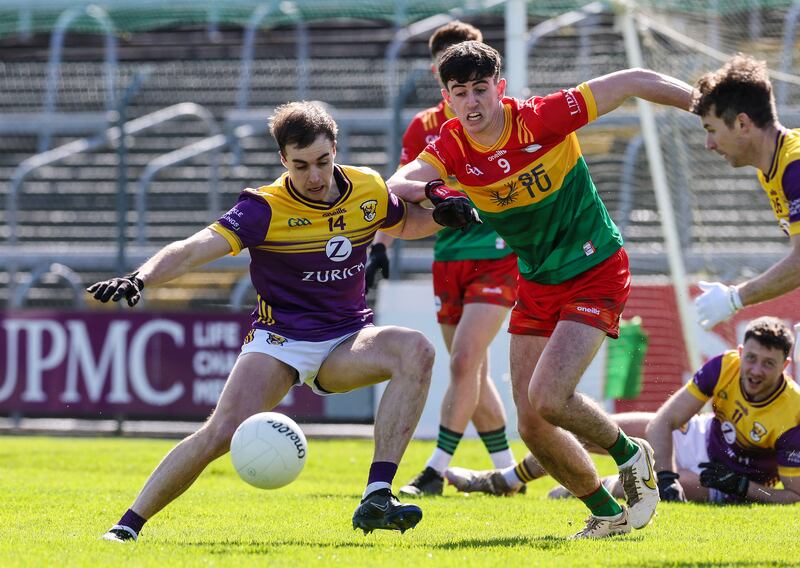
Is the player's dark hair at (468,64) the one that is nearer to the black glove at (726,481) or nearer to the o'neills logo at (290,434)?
the o'neills logo at (290,434)

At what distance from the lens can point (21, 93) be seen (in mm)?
20219

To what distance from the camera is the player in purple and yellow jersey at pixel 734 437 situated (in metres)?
8.00

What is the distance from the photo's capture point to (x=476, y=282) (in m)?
8.59

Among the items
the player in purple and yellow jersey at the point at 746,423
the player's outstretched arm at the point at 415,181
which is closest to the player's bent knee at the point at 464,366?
the player in purple and yellow jersey at the point at 746,423

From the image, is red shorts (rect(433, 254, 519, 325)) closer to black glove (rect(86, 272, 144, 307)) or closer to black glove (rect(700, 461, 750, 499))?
black glove (rect(700, 461, 750, 499))

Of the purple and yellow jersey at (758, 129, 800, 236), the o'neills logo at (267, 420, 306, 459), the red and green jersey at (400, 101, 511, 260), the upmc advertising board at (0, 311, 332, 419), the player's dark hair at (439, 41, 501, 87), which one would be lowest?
the upmc advertising board at (0, 311, 332, 419)

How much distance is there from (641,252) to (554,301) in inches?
287

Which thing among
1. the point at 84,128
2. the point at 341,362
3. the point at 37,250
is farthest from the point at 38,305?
the point at 341,362

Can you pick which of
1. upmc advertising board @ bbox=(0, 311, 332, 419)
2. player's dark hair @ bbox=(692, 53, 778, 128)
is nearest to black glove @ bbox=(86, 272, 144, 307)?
player's dark hair @ bbox=(692, 53, 778, 128)

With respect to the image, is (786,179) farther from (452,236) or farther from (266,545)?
(452,236)

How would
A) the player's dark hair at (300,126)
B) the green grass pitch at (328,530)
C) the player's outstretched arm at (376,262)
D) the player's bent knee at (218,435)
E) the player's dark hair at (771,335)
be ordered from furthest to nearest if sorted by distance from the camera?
the player's dark hair at (771,335) → the player's outstretched arm at (376,262) → the player's dark hair at (300,126) → the player's bent knee at (218,435) → the green grass pitch at (328,530)

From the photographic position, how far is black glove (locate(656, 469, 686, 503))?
812cm

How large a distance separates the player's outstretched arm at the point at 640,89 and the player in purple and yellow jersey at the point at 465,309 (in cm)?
238

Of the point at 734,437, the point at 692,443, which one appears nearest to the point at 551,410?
the point at 734,437
